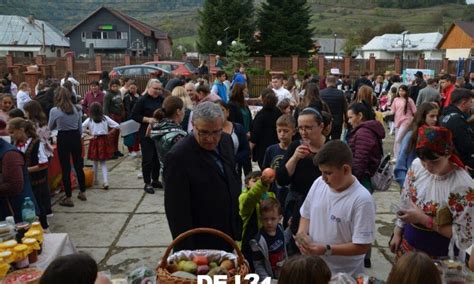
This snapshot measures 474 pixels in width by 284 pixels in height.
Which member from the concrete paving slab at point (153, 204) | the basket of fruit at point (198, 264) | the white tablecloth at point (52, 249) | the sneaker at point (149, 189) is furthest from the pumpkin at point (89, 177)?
the basket of fruit at point (198, 264)

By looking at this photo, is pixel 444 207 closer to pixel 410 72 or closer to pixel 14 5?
pixel 410 72

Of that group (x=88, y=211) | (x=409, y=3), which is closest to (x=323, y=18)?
(x=409, y=3)

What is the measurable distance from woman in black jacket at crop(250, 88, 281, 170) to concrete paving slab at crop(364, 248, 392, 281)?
6.69 ft

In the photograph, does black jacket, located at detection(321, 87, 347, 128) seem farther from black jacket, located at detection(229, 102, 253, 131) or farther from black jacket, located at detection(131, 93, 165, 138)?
black jacket, located at detection(131, 93, 165, 138)

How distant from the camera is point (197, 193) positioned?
123 inches

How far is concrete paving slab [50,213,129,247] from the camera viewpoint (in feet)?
20.1

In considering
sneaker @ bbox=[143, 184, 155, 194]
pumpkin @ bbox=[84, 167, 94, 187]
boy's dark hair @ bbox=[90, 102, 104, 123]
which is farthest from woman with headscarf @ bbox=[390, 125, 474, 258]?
pumpkin @ bbox=[84, 167, 94, 187]

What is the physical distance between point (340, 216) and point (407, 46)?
87887 millimetres

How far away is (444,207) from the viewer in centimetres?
309

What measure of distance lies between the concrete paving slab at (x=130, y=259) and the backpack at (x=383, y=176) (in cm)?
262

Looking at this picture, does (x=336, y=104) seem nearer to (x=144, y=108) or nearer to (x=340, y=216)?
(x=144, y=108)

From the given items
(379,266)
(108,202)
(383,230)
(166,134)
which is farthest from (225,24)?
(379,266)

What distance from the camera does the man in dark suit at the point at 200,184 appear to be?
3066 millimetres

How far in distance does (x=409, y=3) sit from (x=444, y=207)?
141799 mm
